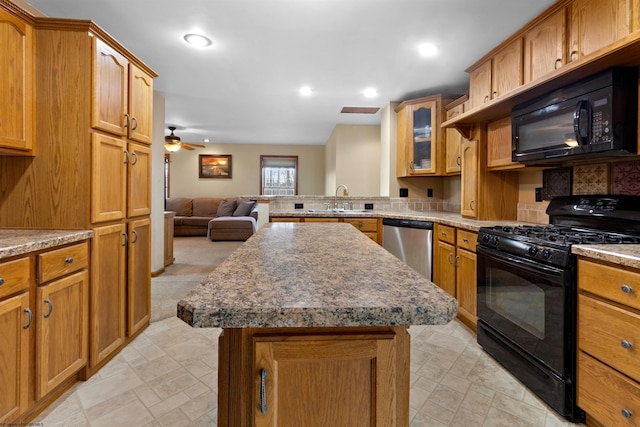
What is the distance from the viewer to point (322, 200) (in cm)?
447

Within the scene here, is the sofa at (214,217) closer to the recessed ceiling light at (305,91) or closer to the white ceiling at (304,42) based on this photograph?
the white ceiling at (304,42)

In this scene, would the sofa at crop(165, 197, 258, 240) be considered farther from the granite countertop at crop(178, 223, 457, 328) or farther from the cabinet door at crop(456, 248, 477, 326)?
the granite countertop at crop(178, 223, 457, 328)

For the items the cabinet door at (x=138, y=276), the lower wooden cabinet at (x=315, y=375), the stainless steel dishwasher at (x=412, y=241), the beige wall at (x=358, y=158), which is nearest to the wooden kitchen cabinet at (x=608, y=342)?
the lower wooden cabinet at (x=315, y=375)

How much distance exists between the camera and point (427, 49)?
9.46 ft

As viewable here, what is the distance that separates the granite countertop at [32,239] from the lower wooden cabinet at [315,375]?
1.28 meters

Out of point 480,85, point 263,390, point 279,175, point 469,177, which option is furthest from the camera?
point 279,175

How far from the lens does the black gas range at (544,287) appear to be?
63.0 inches

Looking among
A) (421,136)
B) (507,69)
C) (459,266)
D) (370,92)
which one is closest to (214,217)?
(370,92)

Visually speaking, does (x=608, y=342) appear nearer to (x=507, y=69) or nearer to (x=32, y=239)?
(x=507, y=69)

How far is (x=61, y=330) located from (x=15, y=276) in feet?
1.40

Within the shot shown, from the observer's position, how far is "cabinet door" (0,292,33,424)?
4.47ft

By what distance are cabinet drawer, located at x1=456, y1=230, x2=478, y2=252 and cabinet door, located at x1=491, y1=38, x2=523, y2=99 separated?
1.15m

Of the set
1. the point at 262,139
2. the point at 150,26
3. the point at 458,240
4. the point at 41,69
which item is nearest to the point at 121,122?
the point at 41,69

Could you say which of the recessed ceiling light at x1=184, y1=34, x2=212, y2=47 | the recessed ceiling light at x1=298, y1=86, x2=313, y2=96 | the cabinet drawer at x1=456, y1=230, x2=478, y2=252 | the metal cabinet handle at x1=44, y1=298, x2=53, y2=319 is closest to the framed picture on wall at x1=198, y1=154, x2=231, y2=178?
the recessed ceiling light at x1=298, y1=86, x2=313, y2=96
